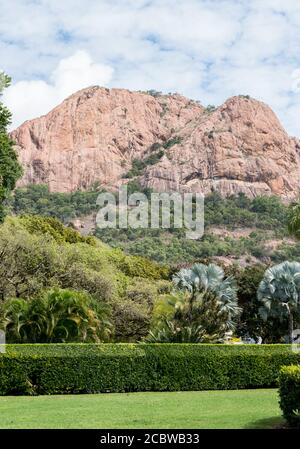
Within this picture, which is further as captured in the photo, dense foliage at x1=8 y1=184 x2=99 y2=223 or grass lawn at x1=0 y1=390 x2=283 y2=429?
dense foliage at x1=8 y1=184 x2=99 y2=223

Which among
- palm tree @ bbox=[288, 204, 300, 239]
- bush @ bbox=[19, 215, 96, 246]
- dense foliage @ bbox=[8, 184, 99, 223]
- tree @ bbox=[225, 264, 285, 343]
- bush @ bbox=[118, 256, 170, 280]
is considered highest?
dense foliage @ bbox=[8, 184, 99, 223]

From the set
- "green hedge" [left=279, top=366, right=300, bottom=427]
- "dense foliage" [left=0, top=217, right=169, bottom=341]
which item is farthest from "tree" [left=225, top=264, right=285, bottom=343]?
"green hedge" [left=279, top=366, right=300, bottom=427]

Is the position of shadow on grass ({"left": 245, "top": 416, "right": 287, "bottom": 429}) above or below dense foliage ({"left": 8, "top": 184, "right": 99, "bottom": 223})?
below

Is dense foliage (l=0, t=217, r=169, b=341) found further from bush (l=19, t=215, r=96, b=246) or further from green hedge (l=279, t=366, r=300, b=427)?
green hedge (l=279, t=366, r=300, b=427)

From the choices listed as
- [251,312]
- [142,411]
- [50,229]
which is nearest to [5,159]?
[142,411]

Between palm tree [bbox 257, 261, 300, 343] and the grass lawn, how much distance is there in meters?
17.6

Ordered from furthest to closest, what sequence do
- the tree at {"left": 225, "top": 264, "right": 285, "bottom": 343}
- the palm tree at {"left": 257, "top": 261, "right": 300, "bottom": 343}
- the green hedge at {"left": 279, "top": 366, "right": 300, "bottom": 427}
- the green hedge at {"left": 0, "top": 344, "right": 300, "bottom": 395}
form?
the tree at {"left": 225, "top": 264, "right": 285, "bottom": 343} → the palm tree at {"left": 257, "top": 261, "right": 300, "bottom": 343} → the green hedge at {"left": 0, "top": 344, "right": 300, "bottom": 395} → the green hedge at {"left": 279, "top": 366, "right": 300, "bottom": 427}

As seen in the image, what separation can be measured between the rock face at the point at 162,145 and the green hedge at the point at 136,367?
112 metres

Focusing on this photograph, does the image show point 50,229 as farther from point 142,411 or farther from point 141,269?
point 142,411

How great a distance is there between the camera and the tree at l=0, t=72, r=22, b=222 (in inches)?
828

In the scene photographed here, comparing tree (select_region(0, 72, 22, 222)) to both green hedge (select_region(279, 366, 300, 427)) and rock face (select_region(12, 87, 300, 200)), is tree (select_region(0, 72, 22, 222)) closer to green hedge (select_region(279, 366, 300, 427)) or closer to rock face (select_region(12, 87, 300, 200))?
green hedge (select_region(279, 366, 300, 427))

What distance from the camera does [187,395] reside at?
19.4 m

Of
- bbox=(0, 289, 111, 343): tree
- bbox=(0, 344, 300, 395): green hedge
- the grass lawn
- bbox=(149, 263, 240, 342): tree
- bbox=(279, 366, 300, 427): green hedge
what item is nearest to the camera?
bbox=(279, 366, 300, 427): green hedge
